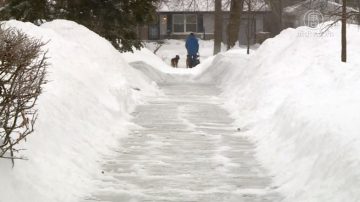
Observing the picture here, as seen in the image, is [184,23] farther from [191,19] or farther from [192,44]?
[192,44]

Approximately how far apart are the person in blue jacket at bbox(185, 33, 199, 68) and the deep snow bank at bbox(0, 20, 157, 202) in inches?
530

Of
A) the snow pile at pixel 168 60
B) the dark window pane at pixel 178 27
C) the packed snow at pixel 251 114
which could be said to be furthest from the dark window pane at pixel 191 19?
the packed snow at pixel 251 114

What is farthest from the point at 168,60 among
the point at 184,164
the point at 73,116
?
the point at 184,164

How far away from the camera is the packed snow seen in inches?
253

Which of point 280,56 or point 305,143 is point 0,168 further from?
point 280,56

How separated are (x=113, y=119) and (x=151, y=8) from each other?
1048cm

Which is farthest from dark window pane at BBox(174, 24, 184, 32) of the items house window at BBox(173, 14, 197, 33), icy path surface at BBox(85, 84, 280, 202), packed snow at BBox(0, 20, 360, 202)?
icy path surface at BBox(85, 84, 280, 202)

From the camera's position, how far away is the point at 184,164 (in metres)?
8.31

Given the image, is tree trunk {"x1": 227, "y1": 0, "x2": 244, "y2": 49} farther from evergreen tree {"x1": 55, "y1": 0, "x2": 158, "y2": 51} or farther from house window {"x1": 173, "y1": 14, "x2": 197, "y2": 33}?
house window {"x1": 173, "y1": 14, "x2": 197, "y2": 33}

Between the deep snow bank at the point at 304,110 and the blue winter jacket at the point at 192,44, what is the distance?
11.4m

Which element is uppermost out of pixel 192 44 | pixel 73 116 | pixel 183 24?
pixel 183 24

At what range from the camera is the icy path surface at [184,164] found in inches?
271

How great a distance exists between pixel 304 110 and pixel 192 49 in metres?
22.1

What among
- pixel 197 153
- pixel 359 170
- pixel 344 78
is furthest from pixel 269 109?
pixel 359 170
